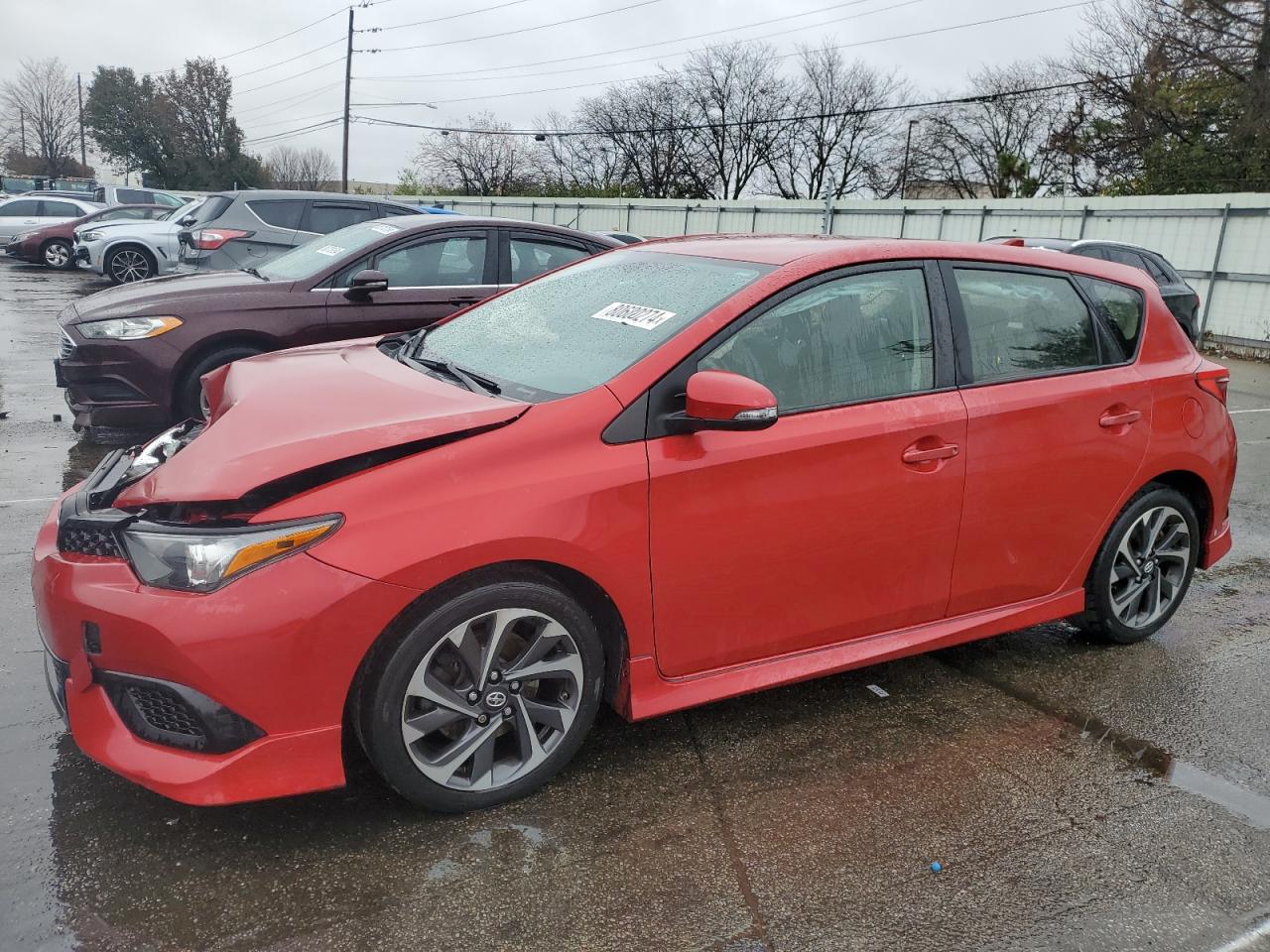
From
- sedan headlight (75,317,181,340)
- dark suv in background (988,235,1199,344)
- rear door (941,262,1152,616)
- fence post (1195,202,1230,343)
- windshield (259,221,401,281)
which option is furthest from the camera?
fence post (1195,202,1230,343)

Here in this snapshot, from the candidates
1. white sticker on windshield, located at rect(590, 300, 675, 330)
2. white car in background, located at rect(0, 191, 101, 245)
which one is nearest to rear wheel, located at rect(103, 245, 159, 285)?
white car in background, located at rect(0, 191, 101, 245)

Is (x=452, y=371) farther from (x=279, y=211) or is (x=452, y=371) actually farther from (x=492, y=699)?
(x=279, y=211)

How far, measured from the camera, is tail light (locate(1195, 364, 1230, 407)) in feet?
13.5

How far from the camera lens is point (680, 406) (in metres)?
2.90

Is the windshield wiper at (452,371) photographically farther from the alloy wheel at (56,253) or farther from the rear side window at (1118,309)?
the alloy wheel at (56,253)

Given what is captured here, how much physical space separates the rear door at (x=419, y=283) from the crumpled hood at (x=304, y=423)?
3380 millimetres

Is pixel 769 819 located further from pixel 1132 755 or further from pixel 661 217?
pixel 661 217

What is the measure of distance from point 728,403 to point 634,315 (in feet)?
2.22

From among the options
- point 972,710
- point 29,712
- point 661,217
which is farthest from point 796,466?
point 661,217

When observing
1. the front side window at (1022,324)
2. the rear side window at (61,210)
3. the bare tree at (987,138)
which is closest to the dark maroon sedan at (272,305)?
the front side window at (1022,324)

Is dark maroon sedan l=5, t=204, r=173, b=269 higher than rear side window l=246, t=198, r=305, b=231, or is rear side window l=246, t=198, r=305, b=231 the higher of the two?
rear side window l=246, t=198, r=305, b=231

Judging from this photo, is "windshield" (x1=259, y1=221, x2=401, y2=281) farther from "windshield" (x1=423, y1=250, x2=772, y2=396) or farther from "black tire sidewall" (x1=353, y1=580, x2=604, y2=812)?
"black tire sidewall" (x1=353, y1=580, x2=604, y2=812)

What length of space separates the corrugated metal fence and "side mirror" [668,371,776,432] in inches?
401

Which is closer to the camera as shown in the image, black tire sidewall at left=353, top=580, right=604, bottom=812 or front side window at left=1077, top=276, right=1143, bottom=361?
black tire sidewall at left=353, top=580, right=604, bottom=812
